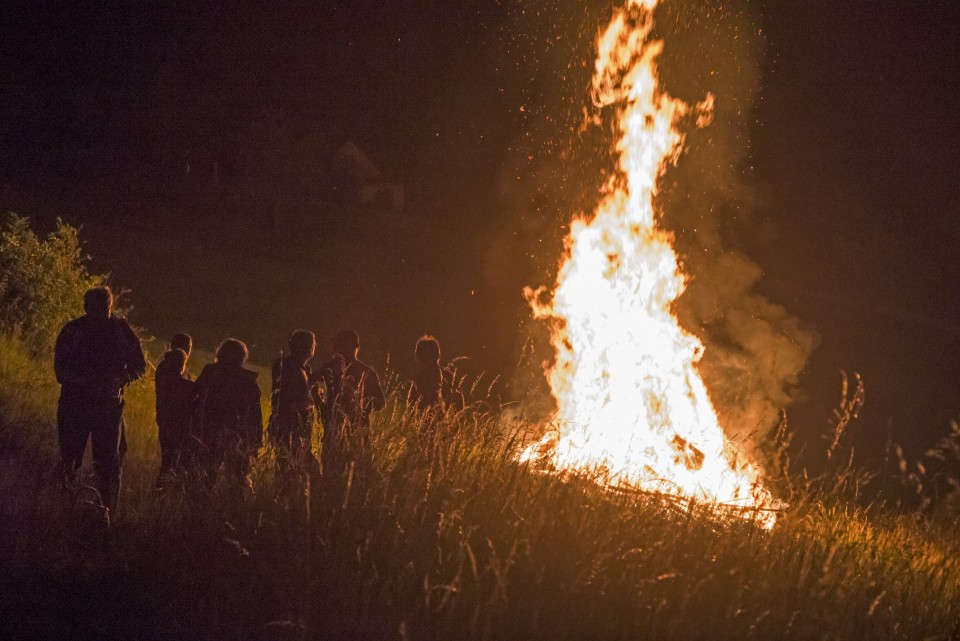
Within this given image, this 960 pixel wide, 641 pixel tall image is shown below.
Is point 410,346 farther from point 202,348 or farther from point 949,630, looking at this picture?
point 949,630

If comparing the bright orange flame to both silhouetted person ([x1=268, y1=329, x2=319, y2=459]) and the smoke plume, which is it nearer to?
the smoke plume

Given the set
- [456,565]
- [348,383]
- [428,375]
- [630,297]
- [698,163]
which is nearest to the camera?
[456,565]

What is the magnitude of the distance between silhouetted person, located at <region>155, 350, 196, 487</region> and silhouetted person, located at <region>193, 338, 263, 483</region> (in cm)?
15

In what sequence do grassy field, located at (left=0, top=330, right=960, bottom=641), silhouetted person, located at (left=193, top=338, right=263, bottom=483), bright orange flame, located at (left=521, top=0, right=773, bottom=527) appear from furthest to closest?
bright orange flame, located at (left=521, top=0, right=773, bottom=527)
silhouetted person, located at (left=193, top=338, right=263, bottom=483)
grassy field, located at (left=0, top=330, right=960, bottom=641)

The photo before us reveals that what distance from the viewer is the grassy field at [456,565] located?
5129 millimetres

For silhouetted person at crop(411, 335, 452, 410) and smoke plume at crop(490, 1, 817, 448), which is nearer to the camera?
silhouetted person at crop(411, 335, 452, 410)

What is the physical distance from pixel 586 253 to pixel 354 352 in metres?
3.26

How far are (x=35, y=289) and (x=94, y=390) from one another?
21.3 feet

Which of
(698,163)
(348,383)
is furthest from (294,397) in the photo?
(698,163)

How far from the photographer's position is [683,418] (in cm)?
973

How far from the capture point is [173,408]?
26.7 feet

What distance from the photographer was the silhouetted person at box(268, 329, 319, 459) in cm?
798

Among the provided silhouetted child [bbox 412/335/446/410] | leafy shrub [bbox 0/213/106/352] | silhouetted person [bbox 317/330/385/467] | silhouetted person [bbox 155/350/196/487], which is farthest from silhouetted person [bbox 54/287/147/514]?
leafy shrub [bbox 0/213/106/352]

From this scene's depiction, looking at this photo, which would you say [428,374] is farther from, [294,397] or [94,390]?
[94,390]
